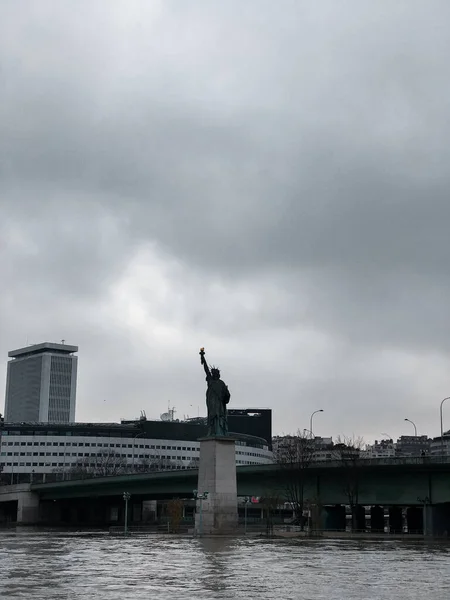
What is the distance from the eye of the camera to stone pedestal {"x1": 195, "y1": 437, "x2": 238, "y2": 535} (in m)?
85.8

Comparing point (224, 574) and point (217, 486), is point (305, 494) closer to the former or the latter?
point (217, 486)

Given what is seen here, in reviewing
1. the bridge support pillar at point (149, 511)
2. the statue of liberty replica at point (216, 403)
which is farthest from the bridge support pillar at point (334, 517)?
the bridge support pillar at point (149, 511)

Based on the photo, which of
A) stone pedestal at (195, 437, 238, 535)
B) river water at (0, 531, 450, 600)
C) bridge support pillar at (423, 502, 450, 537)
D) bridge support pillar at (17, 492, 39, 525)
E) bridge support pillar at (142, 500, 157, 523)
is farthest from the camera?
bridge support pillar at (142, 500, 157, 523)

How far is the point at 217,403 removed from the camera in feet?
300

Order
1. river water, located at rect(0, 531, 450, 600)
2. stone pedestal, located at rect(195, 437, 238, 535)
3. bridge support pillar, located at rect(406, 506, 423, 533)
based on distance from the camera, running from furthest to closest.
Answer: bridge support pillar, located at rect(406, 506, 423, 533) < stone pedestal, located at rect(195, 437, 238, 535) < river water, located at rect(0, 531, 450, 600)

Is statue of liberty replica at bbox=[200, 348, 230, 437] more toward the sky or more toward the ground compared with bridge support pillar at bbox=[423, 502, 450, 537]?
more toward the sky

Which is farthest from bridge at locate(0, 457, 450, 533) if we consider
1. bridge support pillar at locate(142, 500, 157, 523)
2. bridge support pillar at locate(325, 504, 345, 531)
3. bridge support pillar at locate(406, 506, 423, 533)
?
bridge support pillar at locate(142, 500, 157, 523)

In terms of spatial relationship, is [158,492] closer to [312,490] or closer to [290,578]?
[312,490]

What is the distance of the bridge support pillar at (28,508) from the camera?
482 ft

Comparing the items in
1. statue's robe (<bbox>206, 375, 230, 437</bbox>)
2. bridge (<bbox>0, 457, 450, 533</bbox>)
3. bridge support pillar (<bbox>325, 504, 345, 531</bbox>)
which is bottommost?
bridge support pillar (<bbox>325, 504, 345, 531</bbox>)

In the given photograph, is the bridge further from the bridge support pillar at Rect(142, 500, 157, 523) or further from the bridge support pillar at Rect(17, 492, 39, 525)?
the bridge support pillar at Rect(142, 500, 157, 523)

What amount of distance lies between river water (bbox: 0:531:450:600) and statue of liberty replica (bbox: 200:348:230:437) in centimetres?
3050

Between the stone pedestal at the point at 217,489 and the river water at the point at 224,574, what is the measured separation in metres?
26.7

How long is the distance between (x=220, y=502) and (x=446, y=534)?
2600cm
